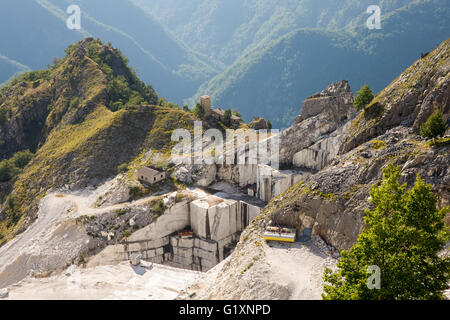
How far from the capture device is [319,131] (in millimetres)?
60000

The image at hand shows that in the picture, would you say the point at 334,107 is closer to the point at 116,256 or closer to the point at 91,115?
the point at 116,256

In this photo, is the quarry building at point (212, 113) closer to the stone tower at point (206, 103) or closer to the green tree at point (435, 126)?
the stone tower at point (206, 103)

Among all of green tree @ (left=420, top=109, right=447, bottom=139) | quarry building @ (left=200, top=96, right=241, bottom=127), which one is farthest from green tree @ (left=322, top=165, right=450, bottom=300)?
quarry building @ (left=200, top=96, right=241, bottom=127)

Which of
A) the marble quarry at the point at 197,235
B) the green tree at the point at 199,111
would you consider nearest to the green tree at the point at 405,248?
the marble quarry at the point at 197,235

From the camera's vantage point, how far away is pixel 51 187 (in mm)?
72062

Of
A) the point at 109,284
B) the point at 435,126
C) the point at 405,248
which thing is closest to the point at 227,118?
the point at 109,284

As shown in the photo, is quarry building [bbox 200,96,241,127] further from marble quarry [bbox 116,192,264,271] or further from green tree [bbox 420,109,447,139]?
green tree [bbox 420,109,447,139]

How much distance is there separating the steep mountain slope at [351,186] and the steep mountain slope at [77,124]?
43.3m

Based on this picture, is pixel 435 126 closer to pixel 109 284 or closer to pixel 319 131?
pixel 319 131

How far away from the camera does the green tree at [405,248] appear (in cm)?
1822

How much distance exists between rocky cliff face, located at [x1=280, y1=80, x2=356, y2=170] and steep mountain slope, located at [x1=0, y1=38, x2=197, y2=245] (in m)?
27.7

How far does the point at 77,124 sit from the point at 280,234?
72.7 m
